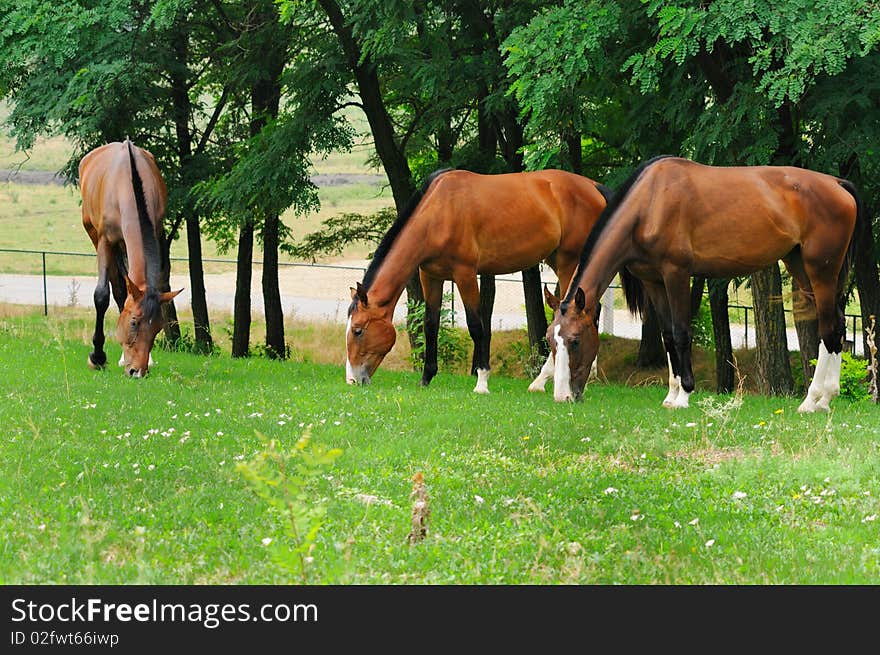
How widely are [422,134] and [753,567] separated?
15719 millimetres

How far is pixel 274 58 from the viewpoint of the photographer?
21219mm

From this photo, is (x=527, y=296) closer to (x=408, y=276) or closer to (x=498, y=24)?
(x=498, y=24)

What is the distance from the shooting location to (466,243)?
13602 millimetres

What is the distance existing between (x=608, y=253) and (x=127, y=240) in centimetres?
580

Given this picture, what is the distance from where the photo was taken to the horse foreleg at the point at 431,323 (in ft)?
45.8

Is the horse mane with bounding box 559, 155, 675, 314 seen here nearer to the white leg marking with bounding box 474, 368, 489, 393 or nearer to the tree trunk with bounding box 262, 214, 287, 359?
the white leg marking with bounding box 474, 368, 489, 393

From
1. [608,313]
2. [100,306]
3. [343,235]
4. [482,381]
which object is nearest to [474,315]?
[482,381]

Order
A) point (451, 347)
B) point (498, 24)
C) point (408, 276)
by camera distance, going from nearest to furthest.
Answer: point (408, 276), point (498, 24), point (451, 347)

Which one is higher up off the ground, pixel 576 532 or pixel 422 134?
pixel 422 134

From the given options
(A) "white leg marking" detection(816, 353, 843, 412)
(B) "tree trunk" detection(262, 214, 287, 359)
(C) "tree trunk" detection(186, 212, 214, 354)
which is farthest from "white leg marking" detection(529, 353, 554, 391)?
(C) "tree trunk" detection(186, 212, 214, 354)

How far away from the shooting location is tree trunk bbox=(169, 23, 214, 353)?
22500 millimetres

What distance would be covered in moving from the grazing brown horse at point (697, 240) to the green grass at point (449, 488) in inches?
24.5

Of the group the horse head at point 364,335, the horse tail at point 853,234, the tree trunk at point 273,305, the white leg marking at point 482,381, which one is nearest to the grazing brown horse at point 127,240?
the horse head at point 364,335

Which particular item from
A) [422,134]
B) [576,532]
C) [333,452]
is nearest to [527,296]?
[422,134]
